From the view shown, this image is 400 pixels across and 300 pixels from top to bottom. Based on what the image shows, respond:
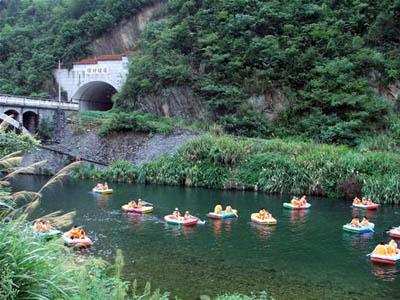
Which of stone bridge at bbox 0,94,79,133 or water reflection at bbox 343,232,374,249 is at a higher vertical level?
stone bridge at bbox 0,94,79,133

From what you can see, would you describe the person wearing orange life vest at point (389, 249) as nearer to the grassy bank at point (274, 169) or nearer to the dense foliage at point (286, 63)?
the grassy bank at point (274, 169)

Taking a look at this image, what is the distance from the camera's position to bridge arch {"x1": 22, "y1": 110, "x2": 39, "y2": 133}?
45.7 m

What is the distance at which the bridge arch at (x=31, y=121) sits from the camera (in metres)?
45.7

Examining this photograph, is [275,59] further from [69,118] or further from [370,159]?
[69,118]

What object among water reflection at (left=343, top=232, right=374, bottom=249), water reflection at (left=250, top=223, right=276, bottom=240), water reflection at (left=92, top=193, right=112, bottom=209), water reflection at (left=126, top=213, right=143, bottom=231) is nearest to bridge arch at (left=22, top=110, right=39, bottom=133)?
water reflection at (left=92, top=193, right=112, bottom=209)

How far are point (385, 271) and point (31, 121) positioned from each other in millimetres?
42151

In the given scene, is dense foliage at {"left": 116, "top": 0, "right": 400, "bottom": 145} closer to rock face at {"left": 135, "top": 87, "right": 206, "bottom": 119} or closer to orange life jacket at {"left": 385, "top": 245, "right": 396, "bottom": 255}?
rock face at {"left": 135, "top": 87, "right": 206, "bottom": 119}

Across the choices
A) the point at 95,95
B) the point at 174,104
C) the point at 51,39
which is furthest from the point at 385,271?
the point at 51,39

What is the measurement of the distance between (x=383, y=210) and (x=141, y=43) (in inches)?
1524

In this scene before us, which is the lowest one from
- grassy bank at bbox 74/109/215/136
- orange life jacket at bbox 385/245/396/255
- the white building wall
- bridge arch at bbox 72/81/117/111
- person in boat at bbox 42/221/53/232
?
orange life jacket at bbox 385/245/396/255

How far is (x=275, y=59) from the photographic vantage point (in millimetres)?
42688

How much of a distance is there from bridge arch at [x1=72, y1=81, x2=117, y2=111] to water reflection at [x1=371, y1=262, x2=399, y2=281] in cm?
4612

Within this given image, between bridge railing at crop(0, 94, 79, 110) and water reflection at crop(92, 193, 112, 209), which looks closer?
water reflection at crop(92, 193, 112, 209)

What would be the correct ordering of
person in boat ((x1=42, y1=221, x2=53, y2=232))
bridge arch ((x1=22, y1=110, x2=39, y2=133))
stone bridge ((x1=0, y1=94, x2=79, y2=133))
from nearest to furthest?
person in boat ((x1=42, y1=221, x2=53, y2=232)) → stone bridge ((x1=0, y1=94, x2=79, y2=133)) → bridge arch ((x1=22, y1=110, x2=39, y2=133))
